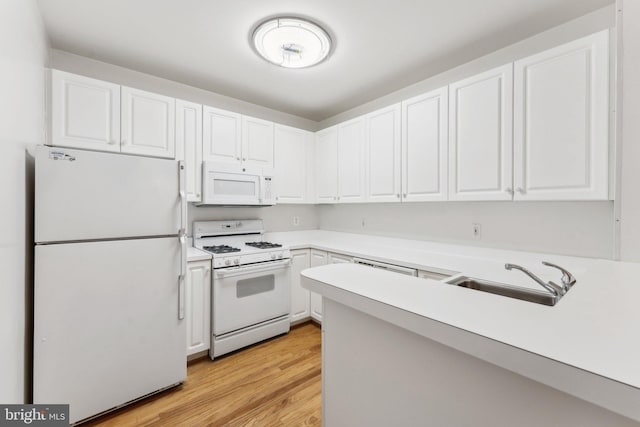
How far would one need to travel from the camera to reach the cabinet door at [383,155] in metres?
2.48

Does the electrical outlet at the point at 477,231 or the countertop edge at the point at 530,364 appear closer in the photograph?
the countertop edge at the point at 530,364

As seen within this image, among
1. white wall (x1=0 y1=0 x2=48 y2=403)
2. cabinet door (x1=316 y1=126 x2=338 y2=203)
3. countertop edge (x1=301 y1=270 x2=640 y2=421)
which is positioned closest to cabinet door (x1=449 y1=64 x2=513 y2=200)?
cabinet door (x1=316 y1=126 x2=338 y2=203)

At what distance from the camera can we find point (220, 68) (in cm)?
237

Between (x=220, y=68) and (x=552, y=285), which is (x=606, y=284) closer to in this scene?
(x=552, y=285)

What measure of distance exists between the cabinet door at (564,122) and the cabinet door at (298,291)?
197 cm

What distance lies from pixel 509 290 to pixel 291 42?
2.04 m

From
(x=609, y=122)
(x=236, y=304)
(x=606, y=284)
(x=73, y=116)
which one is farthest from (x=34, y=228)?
(x=609, y=122)

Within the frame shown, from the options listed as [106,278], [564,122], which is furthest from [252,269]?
[564,122]

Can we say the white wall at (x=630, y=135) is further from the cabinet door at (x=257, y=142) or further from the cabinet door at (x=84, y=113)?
the cabinet door at (x=84, y=113)

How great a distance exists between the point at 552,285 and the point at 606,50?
1.36 metres

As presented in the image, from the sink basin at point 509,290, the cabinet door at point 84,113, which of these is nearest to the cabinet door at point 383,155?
the sink basin at point 509,290

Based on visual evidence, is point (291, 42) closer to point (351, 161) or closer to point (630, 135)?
point (351, 161)

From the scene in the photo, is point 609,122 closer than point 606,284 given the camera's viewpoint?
No

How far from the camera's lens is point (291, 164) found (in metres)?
3.19
